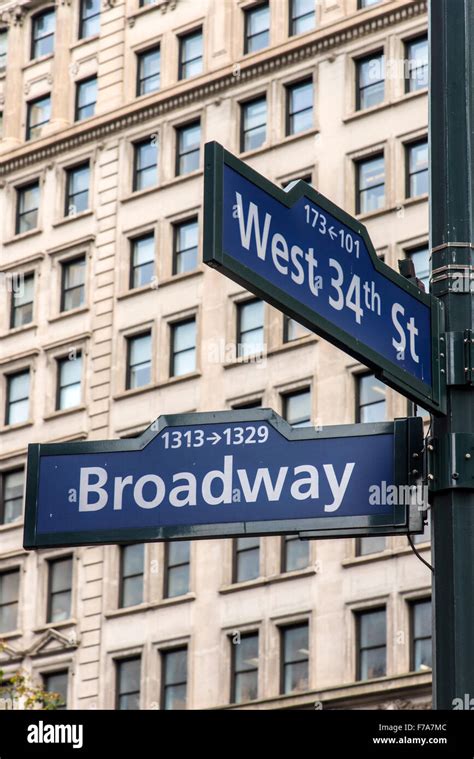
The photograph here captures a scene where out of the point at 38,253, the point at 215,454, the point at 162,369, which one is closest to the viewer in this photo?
the point at 215,454

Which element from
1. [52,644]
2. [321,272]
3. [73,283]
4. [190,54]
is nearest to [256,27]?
[190,54]

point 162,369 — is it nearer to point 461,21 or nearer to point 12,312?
point 12,312

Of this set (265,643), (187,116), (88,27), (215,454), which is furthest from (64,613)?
(215,454)

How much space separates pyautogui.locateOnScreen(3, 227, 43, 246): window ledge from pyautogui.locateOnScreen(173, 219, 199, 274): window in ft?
18.5

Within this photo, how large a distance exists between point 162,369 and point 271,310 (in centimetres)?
418

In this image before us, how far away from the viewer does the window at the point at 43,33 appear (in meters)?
57.0

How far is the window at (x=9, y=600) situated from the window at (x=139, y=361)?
21.1 feet

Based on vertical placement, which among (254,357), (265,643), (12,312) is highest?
(12,312)

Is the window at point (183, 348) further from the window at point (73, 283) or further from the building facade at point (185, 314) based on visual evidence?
the window at point (73, 283)

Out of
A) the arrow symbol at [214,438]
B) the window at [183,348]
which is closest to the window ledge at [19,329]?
the window at [183,348]

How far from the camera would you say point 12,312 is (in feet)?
181

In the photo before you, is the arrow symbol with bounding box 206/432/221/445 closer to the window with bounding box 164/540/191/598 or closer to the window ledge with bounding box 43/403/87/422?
the window with bounding box 164/540/191/598

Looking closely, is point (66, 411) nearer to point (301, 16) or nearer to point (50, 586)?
point (50, 586)
